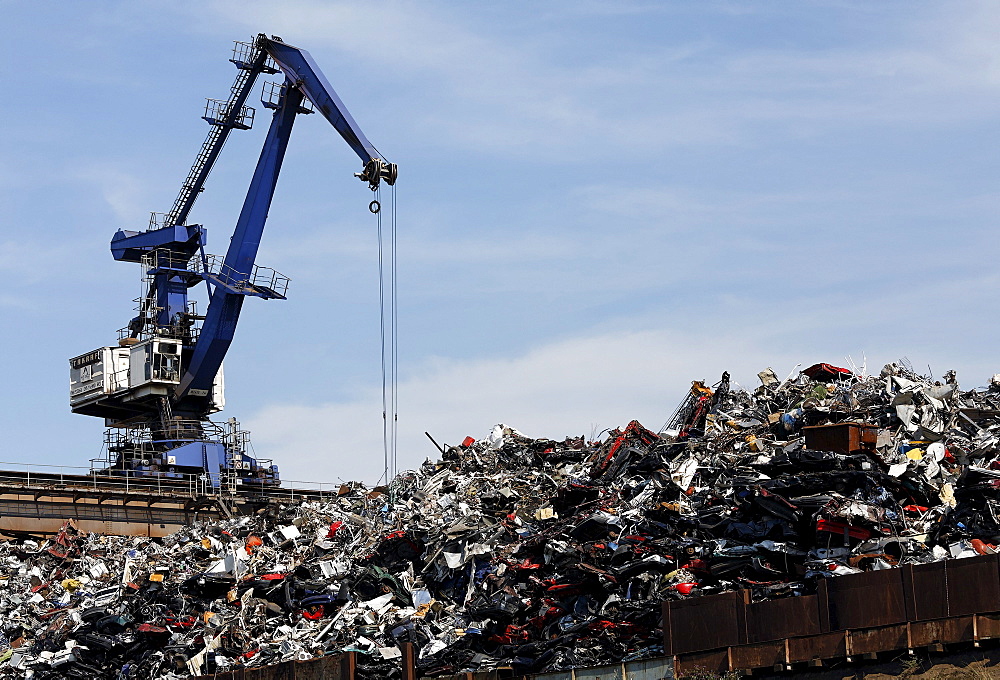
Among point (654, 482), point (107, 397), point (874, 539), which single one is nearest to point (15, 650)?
point (654, 482)

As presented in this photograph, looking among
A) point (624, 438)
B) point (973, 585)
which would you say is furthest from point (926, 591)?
point (624, 438)

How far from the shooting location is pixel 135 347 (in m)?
47.4

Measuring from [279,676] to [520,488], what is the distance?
721 cm

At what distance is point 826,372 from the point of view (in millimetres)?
25219

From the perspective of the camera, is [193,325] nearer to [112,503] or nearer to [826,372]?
[112,503]

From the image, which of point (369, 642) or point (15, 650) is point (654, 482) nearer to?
point (369, 642)

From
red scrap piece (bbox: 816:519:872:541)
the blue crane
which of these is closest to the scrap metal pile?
red scrap piece (bbox: 816:519:872:541)

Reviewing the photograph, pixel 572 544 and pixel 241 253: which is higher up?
pixel 241 253

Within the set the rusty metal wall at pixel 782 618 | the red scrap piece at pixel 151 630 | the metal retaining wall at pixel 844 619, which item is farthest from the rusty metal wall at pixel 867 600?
the red scrap piece at pixel 151 630

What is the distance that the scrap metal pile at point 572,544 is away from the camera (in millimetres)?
18344

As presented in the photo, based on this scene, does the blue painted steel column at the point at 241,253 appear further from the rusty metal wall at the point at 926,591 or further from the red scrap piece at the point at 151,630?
the rusty metal wall at the point at 926,591

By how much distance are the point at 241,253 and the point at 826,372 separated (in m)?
27.3

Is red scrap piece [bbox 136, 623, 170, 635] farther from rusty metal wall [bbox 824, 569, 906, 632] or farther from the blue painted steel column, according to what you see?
the blue painted steel column

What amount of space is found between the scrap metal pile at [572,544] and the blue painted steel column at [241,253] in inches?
696
